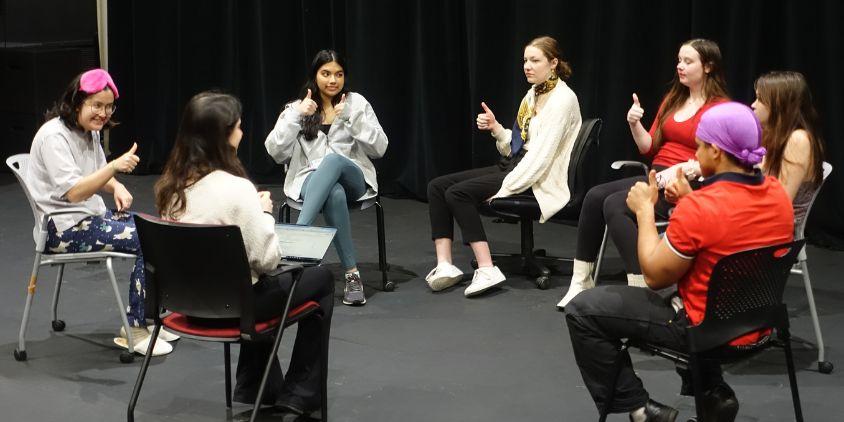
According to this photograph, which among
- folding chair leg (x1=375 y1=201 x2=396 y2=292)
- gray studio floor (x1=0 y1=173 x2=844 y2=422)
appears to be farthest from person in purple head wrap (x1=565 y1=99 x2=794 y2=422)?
folding chair leg (x1=375 y1=201 x2=396 y2=292)

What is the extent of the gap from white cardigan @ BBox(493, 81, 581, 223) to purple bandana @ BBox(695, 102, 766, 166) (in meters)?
1.88

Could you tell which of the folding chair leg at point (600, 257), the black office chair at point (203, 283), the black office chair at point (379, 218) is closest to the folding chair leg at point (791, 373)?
the folding chair leg at point (600, 257)

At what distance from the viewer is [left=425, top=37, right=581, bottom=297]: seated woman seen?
4699 mm

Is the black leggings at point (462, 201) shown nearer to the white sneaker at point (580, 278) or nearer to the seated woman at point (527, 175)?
the seated woman at point (527, 175)

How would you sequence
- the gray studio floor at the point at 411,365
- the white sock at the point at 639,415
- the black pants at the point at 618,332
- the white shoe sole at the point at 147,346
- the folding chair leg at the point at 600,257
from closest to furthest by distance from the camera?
the black pants at the point at 618,332 → the white sock at the point at 639,415 → the gray studio floor at the point at 411,365 → the white shoe sole at the point at 147,346 → the folding chair leg at the point at 600,257

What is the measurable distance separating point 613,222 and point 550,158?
547mm

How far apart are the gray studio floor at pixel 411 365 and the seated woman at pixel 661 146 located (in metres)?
0.33

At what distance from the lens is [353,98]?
489cm

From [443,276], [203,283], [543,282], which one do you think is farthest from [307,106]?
[203,283]

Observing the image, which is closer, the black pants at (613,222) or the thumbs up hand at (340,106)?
the black pants at (613,222)

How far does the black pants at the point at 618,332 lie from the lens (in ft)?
9.52

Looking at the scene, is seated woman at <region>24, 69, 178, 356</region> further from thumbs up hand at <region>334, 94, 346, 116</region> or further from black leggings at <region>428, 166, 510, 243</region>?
black leggings at <region>428, 166, 510, 243</region>

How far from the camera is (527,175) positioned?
4691 mm

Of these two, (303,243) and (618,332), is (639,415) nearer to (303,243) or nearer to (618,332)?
(618,332)
